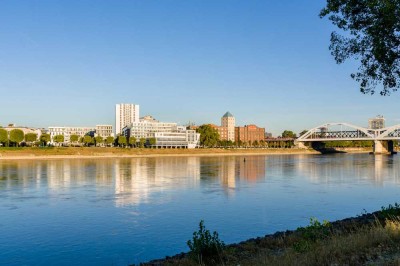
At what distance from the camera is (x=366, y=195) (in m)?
38.0

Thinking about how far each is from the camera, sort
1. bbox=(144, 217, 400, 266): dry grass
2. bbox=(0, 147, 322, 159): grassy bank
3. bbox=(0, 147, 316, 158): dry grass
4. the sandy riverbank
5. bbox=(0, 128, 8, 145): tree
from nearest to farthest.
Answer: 1. bbox=(144, 217, 400, 266): dry grass
2. the sandy riverbank
3. bbox=(0, 147, 322, 159): grassy bank
4. bbox=(0, 147, 316, 158): dry grass
5. bbox=(0, 128, 8, 145): tree

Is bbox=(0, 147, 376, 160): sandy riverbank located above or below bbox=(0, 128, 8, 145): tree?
below

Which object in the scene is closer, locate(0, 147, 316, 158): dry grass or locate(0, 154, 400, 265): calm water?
locate(0, 154, 400, 265): calm water

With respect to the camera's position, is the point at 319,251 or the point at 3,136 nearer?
the point at 319,251

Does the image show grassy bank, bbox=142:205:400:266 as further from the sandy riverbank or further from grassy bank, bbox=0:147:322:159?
grassy bank, bbox=0:147:322:159

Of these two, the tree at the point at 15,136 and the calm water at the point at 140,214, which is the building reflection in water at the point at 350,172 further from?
the tree at the point at 15,136

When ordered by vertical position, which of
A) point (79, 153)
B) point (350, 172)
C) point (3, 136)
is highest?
point (3, 136)

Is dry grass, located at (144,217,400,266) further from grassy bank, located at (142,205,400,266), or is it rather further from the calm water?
the calm water

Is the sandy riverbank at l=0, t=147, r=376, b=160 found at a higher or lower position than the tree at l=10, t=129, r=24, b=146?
lower

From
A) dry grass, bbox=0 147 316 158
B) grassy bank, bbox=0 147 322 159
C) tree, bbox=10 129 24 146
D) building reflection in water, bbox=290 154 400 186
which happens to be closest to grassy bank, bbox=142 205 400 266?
building reflection in water, bbox=290 154 400 186

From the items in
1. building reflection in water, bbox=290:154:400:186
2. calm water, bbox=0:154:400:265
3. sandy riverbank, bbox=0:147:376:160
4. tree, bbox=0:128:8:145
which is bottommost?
building reflection in water, bbox=290:154:400:186

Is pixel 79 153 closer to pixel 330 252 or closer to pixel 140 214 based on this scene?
pixel 140 214

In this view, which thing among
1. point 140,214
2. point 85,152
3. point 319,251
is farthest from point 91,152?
point 319,251

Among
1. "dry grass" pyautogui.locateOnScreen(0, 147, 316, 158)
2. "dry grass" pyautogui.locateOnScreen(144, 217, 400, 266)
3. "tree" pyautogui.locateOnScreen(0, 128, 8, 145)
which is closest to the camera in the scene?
"dry grass" pyautogui.locateOnScreen(144, 217, 400, 266)
